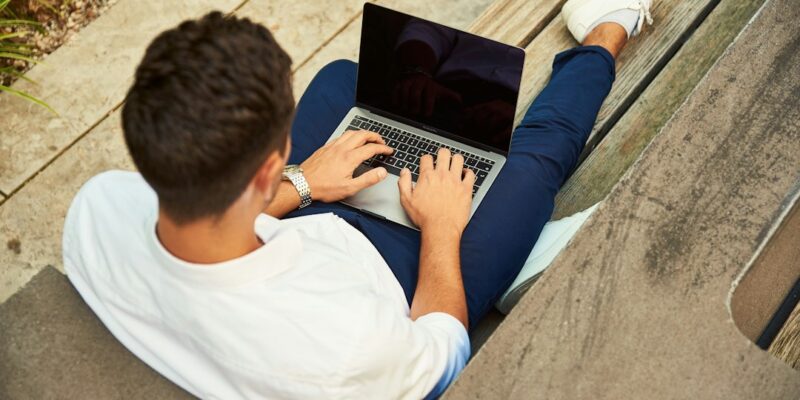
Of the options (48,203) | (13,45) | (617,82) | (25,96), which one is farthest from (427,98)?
(13,45)

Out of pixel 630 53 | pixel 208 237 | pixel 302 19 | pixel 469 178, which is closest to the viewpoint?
pixel 208 237

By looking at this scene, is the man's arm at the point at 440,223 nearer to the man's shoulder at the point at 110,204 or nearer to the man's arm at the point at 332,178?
the man's arm at the point at 332,178

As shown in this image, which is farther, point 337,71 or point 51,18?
point 51,18

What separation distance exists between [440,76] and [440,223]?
15.1 inches

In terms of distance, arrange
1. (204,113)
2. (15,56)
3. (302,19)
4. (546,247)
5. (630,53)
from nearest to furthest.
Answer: (204,113)
(546,247)
(630,53)
(15,56)
(302,19)

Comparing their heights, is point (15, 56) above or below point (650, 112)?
below

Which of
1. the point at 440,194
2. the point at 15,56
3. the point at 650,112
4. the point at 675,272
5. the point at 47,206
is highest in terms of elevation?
the point at 675,272

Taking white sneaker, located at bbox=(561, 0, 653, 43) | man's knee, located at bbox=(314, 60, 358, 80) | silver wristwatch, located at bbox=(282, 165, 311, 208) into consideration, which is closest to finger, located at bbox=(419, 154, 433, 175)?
silver wristwatch, located at bbox=(282, 165, 311, 208)

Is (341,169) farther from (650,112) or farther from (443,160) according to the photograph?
(650,112)

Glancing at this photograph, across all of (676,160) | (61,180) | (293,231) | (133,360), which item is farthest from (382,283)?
(61,180)

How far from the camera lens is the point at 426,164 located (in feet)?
6.32

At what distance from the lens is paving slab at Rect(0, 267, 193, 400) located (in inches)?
55.1

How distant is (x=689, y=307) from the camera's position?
1.37 meters

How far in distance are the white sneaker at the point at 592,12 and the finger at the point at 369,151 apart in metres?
0.69
